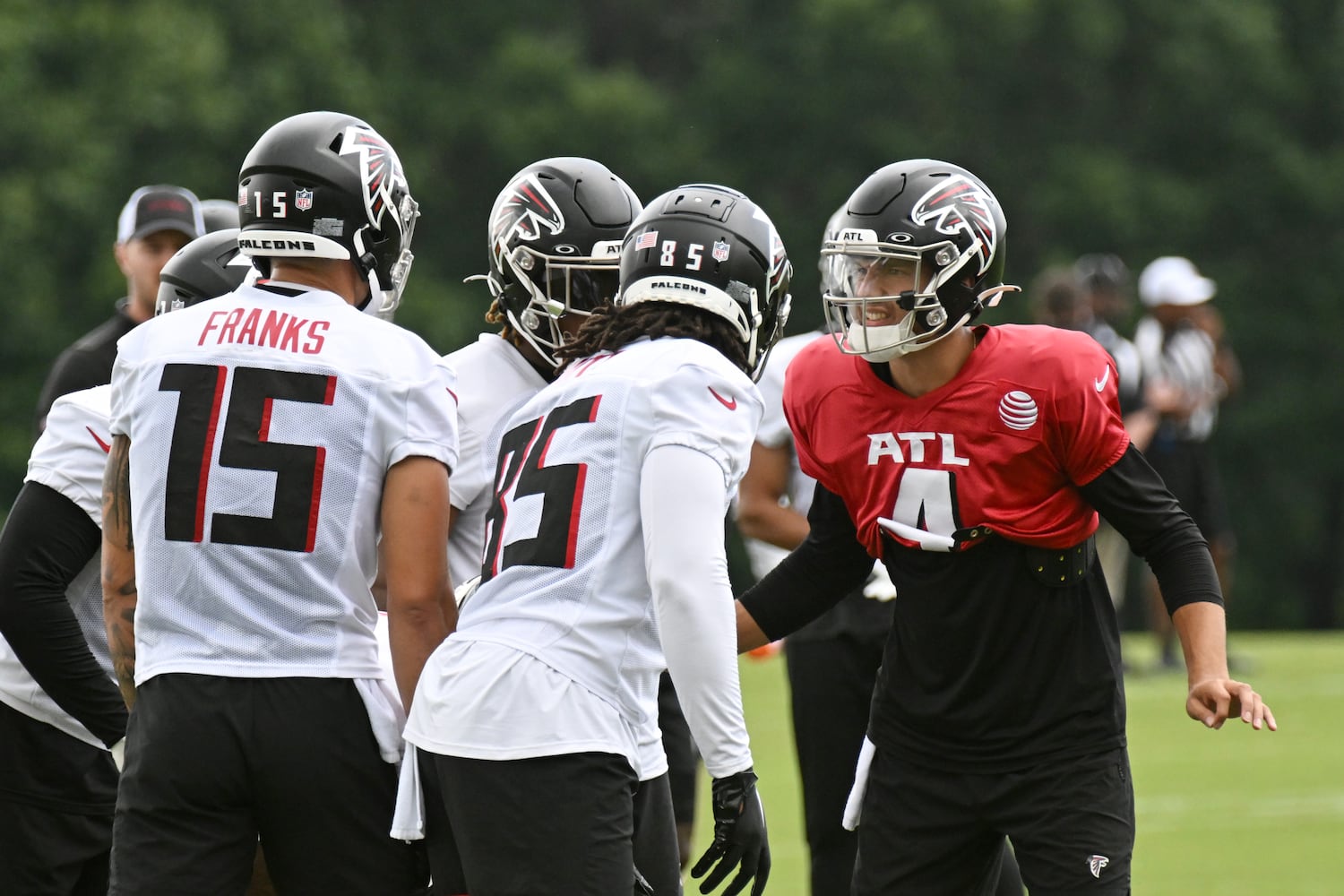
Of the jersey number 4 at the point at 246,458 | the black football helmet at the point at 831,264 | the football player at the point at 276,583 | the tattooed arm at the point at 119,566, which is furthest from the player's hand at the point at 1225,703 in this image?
the tattooed arm at the point at 119,566

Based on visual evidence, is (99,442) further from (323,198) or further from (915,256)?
(915,256)

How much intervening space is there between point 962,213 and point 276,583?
1702 millimetres

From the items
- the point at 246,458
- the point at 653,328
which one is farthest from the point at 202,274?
the point at 653,328

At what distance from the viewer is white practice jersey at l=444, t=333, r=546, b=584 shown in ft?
13.6

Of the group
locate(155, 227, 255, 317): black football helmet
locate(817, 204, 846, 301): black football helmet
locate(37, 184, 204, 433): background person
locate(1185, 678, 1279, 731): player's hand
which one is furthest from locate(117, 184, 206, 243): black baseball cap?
locate(1185, 678, 1279, 731): player's hand

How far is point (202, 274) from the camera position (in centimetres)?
458

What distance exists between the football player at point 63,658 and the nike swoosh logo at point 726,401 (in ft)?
4.65

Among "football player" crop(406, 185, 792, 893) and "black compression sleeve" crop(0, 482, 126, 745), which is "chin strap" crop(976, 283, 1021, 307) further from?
"black compression sleeve" crop(0, 482, 126, 745)

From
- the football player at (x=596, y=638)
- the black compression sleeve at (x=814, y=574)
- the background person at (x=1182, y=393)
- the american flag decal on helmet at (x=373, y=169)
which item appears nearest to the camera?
the football player at (x=596, y=638)

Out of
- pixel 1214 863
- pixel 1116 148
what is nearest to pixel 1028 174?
pixel 1116 148

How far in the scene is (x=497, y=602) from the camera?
3.54 metres

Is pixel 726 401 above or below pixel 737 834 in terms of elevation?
above

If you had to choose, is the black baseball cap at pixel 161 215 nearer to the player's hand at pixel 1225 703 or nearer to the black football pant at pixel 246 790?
the black football pant at pixel 246 790

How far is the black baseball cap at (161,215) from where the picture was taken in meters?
6.10
